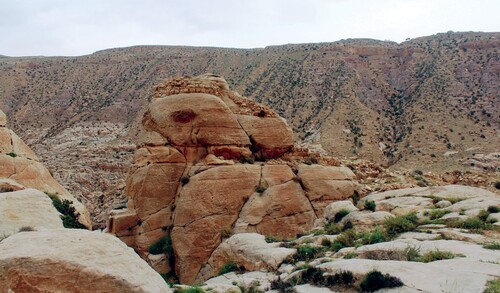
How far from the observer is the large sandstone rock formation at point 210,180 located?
20688 millimetres

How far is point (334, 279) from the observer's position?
30.1ft

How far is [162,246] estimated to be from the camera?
21.4 metres

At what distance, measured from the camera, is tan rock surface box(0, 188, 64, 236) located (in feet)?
44.7

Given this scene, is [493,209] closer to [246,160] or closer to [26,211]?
[246,160]

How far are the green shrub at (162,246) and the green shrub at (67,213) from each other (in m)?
4.02

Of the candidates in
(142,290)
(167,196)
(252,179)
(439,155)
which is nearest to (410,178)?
(252,179)

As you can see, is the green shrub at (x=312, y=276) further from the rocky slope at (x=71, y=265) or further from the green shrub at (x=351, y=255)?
the rocky slope at (x=71, y=265)

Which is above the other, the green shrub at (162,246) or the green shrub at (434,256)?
the green shrub at (434,256)

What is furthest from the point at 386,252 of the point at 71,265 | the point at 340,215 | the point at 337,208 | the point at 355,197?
the point at 355,197

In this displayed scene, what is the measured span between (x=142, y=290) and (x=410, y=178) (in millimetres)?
23623

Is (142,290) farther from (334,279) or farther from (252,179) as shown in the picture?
(252,179)

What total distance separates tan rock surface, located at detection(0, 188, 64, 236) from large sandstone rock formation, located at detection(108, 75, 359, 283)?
5971mm

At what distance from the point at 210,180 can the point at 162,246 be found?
4164 mm

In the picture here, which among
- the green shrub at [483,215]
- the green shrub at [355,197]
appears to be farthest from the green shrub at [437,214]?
the green shrub at [355,197]
